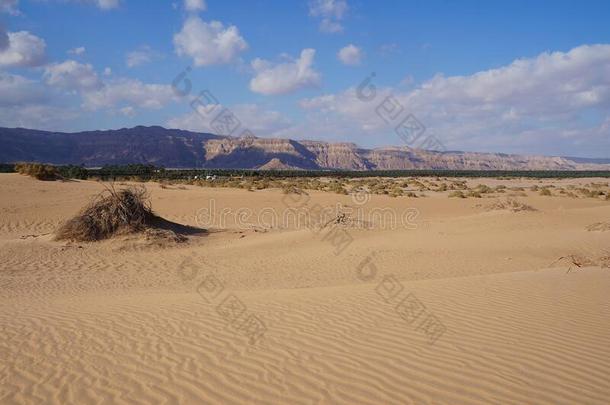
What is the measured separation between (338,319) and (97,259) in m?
9.52

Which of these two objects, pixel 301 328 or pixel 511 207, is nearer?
pixel 301 328

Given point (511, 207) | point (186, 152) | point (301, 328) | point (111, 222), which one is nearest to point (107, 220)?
point (111, 222)

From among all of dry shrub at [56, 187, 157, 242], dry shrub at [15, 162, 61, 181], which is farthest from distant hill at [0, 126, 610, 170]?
dry shrub at [56, 187, 157, 242]

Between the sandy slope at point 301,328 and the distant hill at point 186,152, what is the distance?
95.5 metres

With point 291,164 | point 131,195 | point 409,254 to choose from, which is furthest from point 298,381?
point 291,164

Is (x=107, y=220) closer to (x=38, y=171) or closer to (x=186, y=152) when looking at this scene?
(x=38, y=171)

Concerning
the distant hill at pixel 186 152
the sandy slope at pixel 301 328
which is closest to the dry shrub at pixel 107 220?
the sandy slope at pixel 301 328

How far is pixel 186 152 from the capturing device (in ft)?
381

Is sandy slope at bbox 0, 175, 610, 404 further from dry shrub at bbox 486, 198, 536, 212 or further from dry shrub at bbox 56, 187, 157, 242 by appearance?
dry shrub at bbox 486, 198, 536, 212

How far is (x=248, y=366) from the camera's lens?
472 cm

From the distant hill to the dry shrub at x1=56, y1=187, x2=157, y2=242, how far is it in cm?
8992

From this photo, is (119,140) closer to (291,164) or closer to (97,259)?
(291,164)

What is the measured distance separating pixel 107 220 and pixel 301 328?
11.5 meters

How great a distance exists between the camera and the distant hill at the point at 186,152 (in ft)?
338
